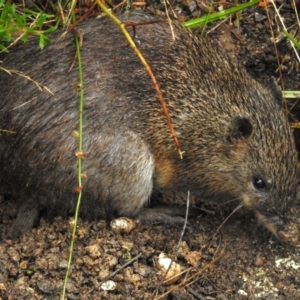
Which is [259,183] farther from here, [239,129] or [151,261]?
[151,261]

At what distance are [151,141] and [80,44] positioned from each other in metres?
0.89

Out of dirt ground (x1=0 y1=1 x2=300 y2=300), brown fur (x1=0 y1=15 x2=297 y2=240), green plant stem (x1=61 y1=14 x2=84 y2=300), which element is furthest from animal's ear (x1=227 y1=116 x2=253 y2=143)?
green plant stem (x1=61 y1=14 x2=84 y2=300)

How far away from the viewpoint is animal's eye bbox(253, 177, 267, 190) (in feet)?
18.9

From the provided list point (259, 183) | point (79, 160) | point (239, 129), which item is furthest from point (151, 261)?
point (239, 129)

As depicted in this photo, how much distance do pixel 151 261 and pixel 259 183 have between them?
1.02 metres

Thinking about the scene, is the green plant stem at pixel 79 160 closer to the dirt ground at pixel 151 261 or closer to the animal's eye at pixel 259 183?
the dirt ground at pixel 151 261

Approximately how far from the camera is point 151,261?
5.46m

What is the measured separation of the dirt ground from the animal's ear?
2.28 ft

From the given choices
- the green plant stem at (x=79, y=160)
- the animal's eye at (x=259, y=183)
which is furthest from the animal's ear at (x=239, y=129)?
the green plant stem at (x=79, y=160)

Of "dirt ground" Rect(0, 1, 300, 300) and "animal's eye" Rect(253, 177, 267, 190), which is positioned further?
"animal's eye" Rect(253, 177, 267, 190)

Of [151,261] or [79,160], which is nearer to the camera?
[79,160]

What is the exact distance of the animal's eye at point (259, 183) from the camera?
5.77 metres

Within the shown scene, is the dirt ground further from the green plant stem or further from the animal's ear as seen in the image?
the animal's ear

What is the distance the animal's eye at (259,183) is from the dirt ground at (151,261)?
14.6 inches
